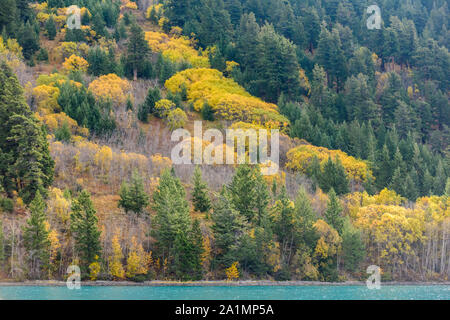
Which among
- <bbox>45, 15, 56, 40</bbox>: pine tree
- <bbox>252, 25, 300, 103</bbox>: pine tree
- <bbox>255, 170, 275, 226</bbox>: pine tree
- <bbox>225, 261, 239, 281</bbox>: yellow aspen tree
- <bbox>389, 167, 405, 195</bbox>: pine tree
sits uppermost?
<bbox>45, 15, 56, 40</bbox>: pine tree

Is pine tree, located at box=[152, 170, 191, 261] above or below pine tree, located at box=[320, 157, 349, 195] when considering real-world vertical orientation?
below

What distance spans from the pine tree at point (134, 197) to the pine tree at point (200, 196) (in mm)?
5726

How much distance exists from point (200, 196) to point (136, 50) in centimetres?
3994

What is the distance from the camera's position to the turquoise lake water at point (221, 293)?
46656mm

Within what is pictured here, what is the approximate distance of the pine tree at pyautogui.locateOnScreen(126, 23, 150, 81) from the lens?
97.4 m

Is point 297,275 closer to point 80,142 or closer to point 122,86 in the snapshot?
point 80,142

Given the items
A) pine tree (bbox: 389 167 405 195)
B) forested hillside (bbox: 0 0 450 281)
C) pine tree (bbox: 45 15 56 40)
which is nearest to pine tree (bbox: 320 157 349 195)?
forested hillside (bbox: 0 0 450 281)

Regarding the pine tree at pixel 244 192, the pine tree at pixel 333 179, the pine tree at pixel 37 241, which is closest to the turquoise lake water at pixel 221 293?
the pine tree at pixel 37 241

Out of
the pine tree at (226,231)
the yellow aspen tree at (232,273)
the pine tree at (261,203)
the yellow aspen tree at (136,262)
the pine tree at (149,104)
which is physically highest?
the pine tree at (149,104)

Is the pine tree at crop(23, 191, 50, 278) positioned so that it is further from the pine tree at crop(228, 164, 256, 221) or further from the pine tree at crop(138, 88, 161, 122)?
the pine tree at crop(138, 88, 161, 122)

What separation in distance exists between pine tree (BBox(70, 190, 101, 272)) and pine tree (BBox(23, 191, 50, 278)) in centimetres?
276

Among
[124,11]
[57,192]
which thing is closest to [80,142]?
[57,192]

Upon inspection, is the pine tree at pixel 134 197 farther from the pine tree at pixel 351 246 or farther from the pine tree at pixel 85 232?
the pine tree at pixel 351 246

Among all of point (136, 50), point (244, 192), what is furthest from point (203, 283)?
point (136, 50)
